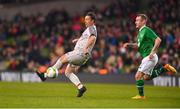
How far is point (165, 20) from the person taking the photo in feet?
101

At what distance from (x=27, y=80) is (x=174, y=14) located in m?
8.11

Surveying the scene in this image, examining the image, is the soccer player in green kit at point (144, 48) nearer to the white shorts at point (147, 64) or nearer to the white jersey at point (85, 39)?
the white shorts at point (147, 64)

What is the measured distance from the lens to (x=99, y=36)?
3155 centimetres

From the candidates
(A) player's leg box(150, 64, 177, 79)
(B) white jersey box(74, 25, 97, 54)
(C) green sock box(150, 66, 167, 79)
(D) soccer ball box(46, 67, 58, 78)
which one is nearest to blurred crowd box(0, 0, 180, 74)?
(A) player's leg box(150, 64, 177, 79)

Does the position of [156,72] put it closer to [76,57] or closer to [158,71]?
[158,71]

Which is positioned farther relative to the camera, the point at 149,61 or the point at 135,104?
the point at 149,61

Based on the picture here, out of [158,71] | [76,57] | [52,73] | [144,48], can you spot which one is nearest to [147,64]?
[144,48]

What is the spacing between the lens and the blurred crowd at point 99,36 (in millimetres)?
28656

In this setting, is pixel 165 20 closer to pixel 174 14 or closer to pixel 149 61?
pixel 174 14

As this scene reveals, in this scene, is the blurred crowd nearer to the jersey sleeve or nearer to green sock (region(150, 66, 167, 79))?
green sock (region(150, 66, 167, 79))

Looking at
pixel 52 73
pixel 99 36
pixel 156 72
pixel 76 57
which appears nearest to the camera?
pixel 52 73

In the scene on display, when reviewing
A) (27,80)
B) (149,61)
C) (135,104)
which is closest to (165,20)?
(27,80)

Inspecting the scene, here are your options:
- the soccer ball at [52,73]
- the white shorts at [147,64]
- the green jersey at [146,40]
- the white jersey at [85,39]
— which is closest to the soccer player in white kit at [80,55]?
the white jersey at [85,39]

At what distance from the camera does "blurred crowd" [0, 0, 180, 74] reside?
94.0 feet
